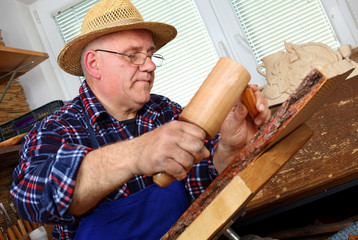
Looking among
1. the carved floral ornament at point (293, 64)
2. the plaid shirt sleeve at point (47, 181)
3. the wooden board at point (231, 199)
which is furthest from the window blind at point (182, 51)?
→ the wooden board at point (231, 199)

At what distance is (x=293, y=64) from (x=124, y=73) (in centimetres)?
135

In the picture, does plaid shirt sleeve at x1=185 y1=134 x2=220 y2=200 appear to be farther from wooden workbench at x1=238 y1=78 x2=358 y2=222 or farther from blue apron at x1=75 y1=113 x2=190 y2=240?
wooden workbench at x1=238 y1=78 x2=358 y2=222

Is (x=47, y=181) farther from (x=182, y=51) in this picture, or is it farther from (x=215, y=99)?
(x=182, y=51)

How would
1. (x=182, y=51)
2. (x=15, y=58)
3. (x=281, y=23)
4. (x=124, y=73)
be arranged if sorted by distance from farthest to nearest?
(x=182, y=51) → (x=281, y=23) → (x=15, y=58) → (x=124, y=73)

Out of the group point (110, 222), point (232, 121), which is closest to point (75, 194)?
point (110, 222)

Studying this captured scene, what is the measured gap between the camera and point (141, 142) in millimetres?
889

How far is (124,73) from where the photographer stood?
4.86ft

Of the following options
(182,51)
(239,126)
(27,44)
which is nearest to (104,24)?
(239,126)

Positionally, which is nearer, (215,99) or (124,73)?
(215,99)

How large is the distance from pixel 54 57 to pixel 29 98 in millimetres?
486

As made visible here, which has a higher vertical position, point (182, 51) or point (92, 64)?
point (182, 51)

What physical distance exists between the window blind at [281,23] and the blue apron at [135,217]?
1.89m

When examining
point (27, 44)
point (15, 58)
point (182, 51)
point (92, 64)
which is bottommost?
point (92, 64)

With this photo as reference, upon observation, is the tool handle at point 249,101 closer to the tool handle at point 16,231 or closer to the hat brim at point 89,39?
the hat brim at point 89,39
